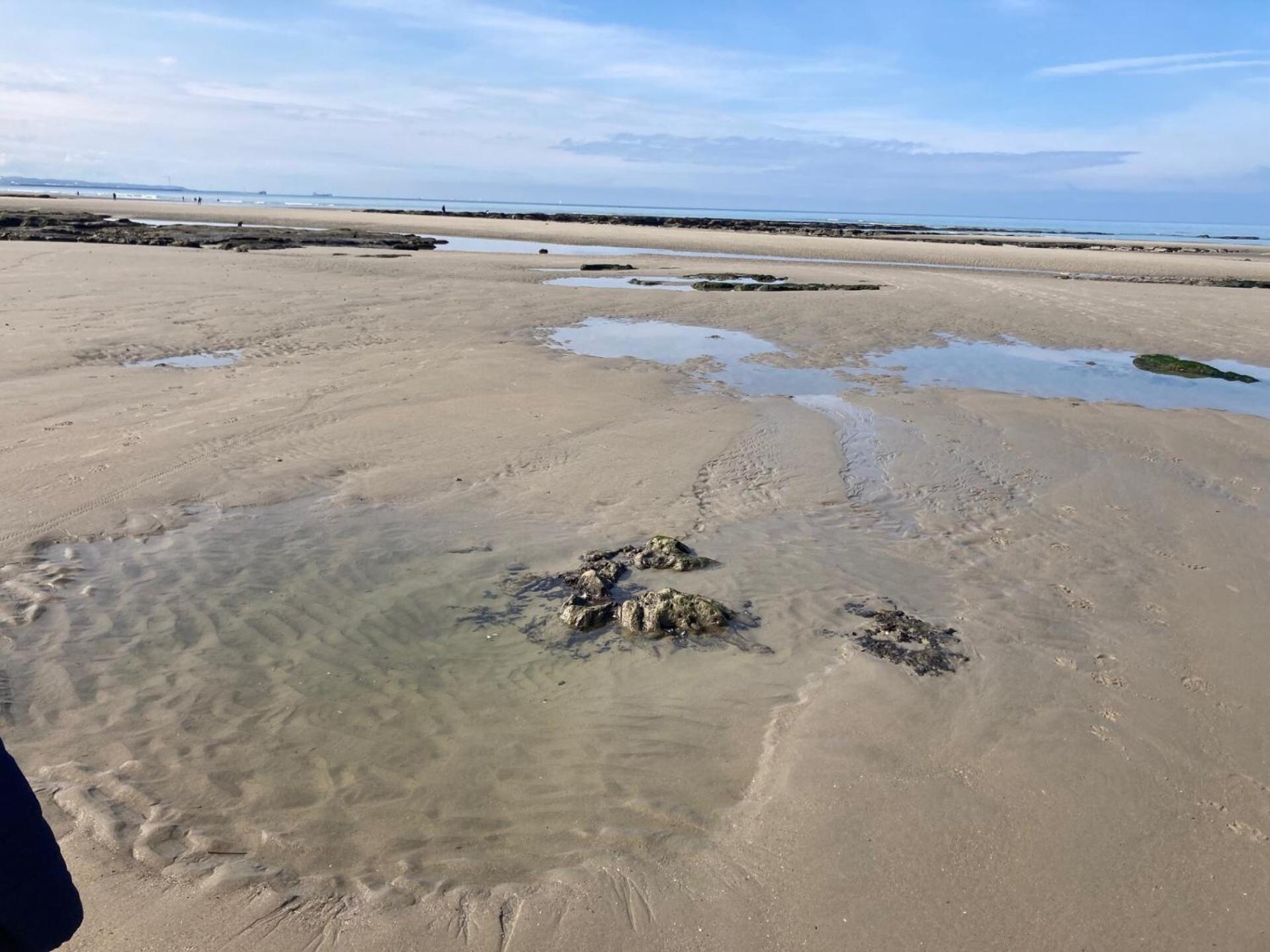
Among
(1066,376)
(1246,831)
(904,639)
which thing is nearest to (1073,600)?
(904,639)

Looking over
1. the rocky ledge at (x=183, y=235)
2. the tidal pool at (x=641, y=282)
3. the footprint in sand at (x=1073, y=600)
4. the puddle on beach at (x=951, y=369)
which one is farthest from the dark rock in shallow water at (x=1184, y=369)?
the rocky ledge at (x=183, y=235)

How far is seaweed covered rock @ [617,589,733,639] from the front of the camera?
5430mm

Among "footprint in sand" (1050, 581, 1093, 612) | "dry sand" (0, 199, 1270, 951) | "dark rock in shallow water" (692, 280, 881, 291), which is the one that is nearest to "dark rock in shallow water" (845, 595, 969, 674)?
"dry sand" (0, 199, 1270, 951)

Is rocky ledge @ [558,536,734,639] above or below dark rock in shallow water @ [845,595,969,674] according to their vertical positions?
above

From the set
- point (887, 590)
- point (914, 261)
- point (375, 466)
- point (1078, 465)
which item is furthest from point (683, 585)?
point (914, 261)

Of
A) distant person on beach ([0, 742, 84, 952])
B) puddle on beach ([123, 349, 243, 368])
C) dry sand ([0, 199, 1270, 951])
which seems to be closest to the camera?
distant person on beach ([0, 742, 84, 952])

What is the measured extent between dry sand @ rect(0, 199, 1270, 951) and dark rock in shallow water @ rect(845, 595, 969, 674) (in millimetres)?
142

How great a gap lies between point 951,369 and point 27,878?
14.6 m

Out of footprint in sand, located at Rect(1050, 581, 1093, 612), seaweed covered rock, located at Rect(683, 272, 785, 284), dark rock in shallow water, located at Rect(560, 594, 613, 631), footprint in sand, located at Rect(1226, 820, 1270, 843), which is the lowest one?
footprint in sand, located at Rect(1226, 820, 1270, 843)

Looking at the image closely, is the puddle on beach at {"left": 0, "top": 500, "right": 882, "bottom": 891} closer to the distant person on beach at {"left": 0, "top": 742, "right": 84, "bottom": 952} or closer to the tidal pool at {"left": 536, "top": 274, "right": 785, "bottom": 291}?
the distant person on beach at {"left": 0, "top": 742, "right": 84, "bottom": 952}

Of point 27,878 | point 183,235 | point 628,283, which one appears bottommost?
point 628,283

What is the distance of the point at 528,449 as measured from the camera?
29.3 feet

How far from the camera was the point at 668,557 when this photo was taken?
6340mm

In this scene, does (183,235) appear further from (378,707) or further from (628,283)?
(378,707)
